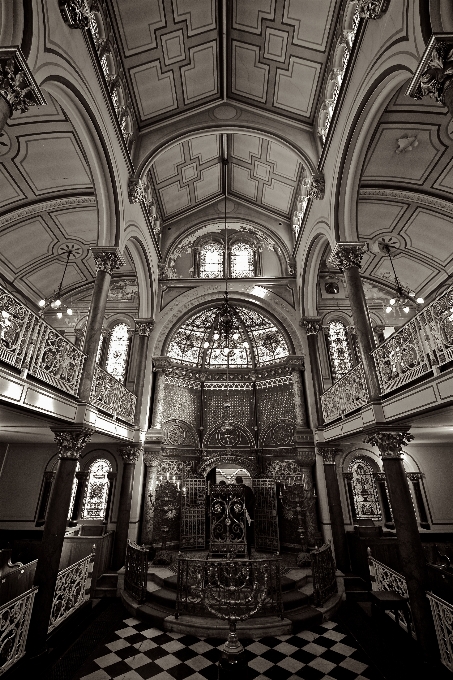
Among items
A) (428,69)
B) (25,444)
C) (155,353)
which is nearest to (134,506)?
(25,444)

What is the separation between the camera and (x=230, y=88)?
11945mm

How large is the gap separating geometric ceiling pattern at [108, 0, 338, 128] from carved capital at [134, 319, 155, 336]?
6.80m

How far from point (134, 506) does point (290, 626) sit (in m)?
6.21

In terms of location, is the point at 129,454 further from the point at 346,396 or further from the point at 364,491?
the point at 364,491

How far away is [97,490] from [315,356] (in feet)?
30.3

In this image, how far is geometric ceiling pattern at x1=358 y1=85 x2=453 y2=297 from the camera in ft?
27.8

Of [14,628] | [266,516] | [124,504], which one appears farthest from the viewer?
[266,516]

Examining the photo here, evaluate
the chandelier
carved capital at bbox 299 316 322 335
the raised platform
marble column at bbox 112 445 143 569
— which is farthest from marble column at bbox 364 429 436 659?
marble column at bbox 112 445 143 569

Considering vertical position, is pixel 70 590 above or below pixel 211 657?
above

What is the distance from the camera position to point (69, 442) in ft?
22.6

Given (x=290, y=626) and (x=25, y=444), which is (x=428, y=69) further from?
(x=25, y=444)

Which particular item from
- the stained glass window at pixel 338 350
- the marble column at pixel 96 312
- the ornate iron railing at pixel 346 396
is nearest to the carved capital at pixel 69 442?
the marble column at pixel 96 312

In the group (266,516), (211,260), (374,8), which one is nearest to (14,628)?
(266,516)

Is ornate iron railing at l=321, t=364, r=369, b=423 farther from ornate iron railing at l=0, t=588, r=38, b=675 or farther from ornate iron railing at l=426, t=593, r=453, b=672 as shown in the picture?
ornate iron railing at l=0, t=588, r=38, b=675
